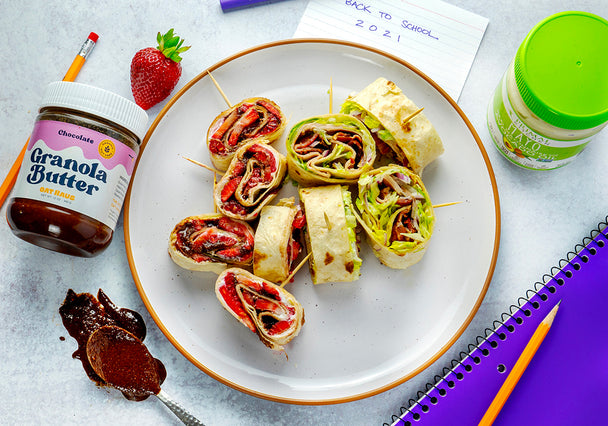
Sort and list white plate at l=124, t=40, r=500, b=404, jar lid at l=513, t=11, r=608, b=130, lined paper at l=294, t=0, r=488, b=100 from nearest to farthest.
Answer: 1. jar lid at l=513, t=11, r=608, b=130
2. white plate at l=124, t=40, r=500, b=404
3. lined paper at l=294, t=0, r=488, b=100

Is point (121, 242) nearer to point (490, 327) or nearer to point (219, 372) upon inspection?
point (219, 372)

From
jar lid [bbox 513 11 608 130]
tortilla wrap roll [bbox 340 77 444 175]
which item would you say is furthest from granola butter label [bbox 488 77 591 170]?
tortilla wrap roll [bbox 340 77 444 175]

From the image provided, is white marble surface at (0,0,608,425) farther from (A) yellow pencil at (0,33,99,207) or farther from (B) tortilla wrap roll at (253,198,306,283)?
(B) tortilla wrap roll at (253,198,306,283)

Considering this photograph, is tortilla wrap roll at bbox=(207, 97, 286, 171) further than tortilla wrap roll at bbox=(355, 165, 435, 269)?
Yes

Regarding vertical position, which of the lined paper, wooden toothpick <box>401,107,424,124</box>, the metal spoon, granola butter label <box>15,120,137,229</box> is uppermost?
the lined paper

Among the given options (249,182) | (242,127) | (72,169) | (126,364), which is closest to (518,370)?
(249,182)
